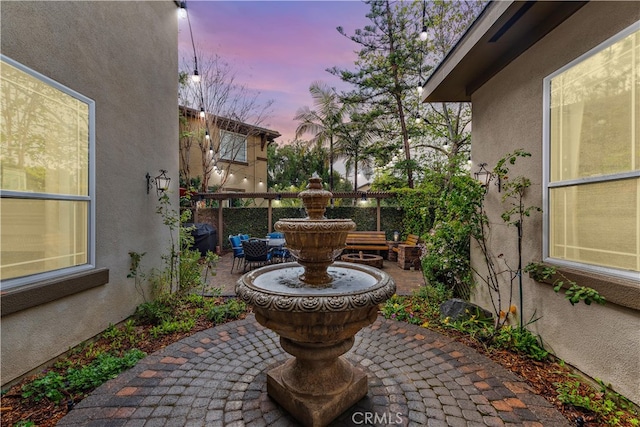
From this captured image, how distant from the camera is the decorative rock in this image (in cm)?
381

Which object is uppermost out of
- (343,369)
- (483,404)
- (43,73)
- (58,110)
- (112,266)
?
(43,73)

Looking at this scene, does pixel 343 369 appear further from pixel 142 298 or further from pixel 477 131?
pixel 477 131

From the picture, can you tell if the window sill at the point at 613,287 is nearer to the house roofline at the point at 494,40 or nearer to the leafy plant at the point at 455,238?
the leafy plant at the point at 455,238

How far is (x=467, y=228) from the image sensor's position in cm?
398

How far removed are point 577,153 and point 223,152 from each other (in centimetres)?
1325

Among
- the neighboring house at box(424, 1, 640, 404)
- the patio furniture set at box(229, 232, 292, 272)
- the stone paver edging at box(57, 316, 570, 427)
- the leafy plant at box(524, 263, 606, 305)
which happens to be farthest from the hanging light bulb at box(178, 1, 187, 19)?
the leafy plant at box(524, 263, 606, 305)

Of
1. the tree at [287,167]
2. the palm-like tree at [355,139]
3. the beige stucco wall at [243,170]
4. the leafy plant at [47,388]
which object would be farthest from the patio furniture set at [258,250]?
the tree at [287,167]

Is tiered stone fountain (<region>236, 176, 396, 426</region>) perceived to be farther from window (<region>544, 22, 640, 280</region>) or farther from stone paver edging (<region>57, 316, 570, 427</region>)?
window (<region>544, 22, 640, 280</region>)

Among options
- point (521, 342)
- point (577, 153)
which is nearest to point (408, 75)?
point (577, 153)

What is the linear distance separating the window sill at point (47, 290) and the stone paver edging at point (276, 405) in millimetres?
1091

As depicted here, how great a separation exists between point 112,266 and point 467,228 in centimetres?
524

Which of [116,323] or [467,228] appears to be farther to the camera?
[467,228]

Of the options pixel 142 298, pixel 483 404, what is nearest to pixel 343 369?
pixel 483 404

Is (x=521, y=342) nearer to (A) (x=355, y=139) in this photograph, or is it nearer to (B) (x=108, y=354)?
(B) (x=108, y=354)
